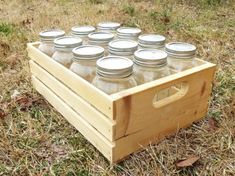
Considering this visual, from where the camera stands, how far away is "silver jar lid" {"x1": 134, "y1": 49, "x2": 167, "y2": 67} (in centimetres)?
141

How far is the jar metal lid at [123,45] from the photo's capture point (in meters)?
1.54

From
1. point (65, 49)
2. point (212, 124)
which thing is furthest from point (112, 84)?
point (212, 124)

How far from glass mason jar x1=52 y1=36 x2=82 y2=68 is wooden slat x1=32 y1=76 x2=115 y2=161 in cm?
22

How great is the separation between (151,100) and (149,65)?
0.15m

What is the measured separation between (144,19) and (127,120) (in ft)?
7.56

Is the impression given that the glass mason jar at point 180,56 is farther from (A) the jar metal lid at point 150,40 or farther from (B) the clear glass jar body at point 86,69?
(B) the clear glass jar body at point 86,69

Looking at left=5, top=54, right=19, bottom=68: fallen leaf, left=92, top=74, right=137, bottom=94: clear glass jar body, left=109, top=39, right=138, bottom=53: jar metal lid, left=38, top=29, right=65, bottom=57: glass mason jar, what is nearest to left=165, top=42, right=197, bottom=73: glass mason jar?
left=109, top=39, right=138, bottom=53: jar metal lid

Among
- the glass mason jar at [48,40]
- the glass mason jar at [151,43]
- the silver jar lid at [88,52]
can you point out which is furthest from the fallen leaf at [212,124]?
the glass mason jar at [48,40]

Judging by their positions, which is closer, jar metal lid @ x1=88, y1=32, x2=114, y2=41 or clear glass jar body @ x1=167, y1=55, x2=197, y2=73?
clear glass jar body @ x1=167, y1=55, x2=197, y2=73

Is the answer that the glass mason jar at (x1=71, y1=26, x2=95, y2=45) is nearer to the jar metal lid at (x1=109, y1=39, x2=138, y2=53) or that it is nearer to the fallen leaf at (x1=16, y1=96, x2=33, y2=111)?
the jar metal lid at (x1=109, y1=39, x2=138, y2=53)

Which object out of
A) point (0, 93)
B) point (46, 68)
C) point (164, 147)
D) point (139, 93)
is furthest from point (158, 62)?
point (0, 93)

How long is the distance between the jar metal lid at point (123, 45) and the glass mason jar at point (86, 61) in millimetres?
59

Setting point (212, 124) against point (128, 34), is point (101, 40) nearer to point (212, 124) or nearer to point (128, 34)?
point (128, 34)

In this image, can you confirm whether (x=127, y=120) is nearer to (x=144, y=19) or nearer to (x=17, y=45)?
(x=17, y=45)
